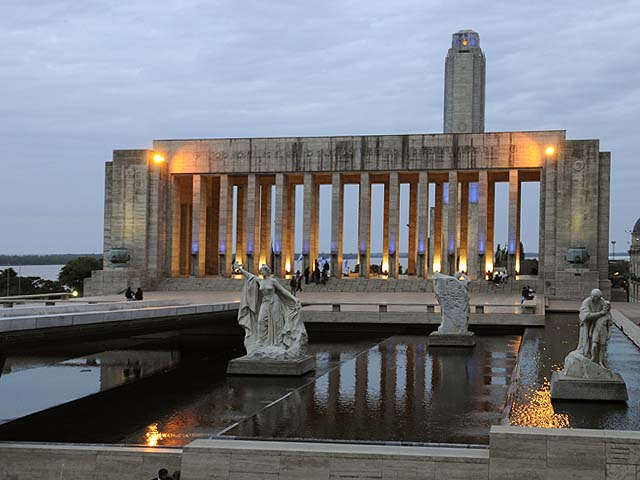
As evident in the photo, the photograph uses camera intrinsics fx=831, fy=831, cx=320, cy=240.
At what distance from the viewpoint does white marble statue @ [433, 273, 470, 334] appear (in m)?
19.2

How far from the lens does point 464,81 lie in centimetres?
8569

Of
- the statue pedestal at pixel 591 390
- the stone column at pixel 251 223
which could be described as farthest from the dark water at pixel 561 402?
the stone column at pixel 251 223

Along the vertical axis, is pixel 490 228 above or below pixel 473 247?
above

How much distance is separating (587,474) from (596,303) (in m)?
3.59

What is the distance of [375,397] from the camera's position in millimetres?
12117

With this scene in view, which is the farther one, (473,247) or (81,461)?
(473,247)

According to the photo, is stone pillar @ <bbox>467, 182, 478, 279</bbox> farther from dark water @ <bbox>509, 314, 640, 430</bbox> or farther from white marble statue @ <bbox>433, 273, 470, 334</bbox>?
white marble statue @ <bbox>433, 273, 470, 334</bbox>

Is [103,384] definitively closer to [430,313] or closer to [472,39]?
[430,313]

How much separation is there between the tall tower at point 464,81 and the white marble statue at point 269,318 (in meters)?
72.0

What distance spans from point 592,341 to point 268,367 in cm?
577

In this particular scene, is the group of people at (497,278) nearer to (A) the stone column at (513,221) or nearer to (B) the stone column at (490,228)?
(A) the stone column at (513,221)

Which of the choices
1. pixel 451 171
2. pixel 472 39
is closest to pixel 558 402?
pixel 451 171

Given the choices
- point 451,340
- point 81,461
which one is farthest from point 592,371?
point 451,340

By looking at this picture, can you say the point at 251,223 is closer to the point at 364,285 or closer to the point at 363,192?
the point at 363,192
